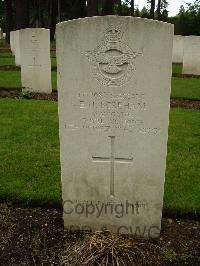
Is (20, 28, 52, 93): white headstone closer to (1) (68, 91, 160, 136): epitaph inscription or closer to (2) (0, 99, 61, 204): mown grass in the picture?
(2) (0, 99, 61, 204): mown grass

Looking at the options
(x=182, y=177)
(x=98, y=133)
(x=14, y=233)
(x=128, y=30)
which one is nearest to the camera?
(x=128, y=30)

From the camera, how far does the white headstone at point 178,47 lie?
21141mm

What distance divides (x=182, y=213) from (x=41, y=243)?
154 centimetres

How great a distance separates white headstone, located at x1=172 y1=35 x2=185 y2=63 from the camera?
21141 mm

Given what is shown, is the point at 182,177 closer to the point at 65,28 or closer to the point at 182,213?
the point at 182,213

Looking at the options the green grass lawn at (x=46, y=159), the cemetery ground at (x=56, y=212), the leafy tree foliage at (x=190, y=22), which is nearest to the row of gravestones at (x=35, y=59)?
the green grass lawn at (x=46, y=159)

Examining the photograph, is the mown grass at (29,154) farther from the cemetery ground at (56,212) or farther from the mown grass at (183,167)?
the mown grass at (183,167)

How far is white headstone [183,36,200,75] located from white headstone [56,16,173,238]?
13.2 meters

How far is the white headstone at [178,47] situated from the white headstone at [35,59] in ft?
38.2

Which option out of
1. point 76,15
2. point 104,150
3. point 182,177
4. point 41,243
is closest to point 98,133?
point 104,150

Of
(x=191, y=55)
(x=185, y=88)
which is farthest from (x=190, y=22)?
(x=185, y=88)

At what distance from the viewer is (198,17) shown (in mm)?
33125

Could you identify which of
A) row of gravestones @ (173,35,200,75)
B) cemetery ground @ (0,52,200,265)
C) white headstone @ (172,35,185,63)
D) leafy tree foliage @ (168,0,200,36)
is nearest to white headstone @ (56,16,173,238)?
cemetery ground @ (0,52,200,265)

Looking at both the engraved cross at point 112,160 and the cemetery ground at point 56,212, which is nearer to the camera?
the cemetery ground at point 56,212
